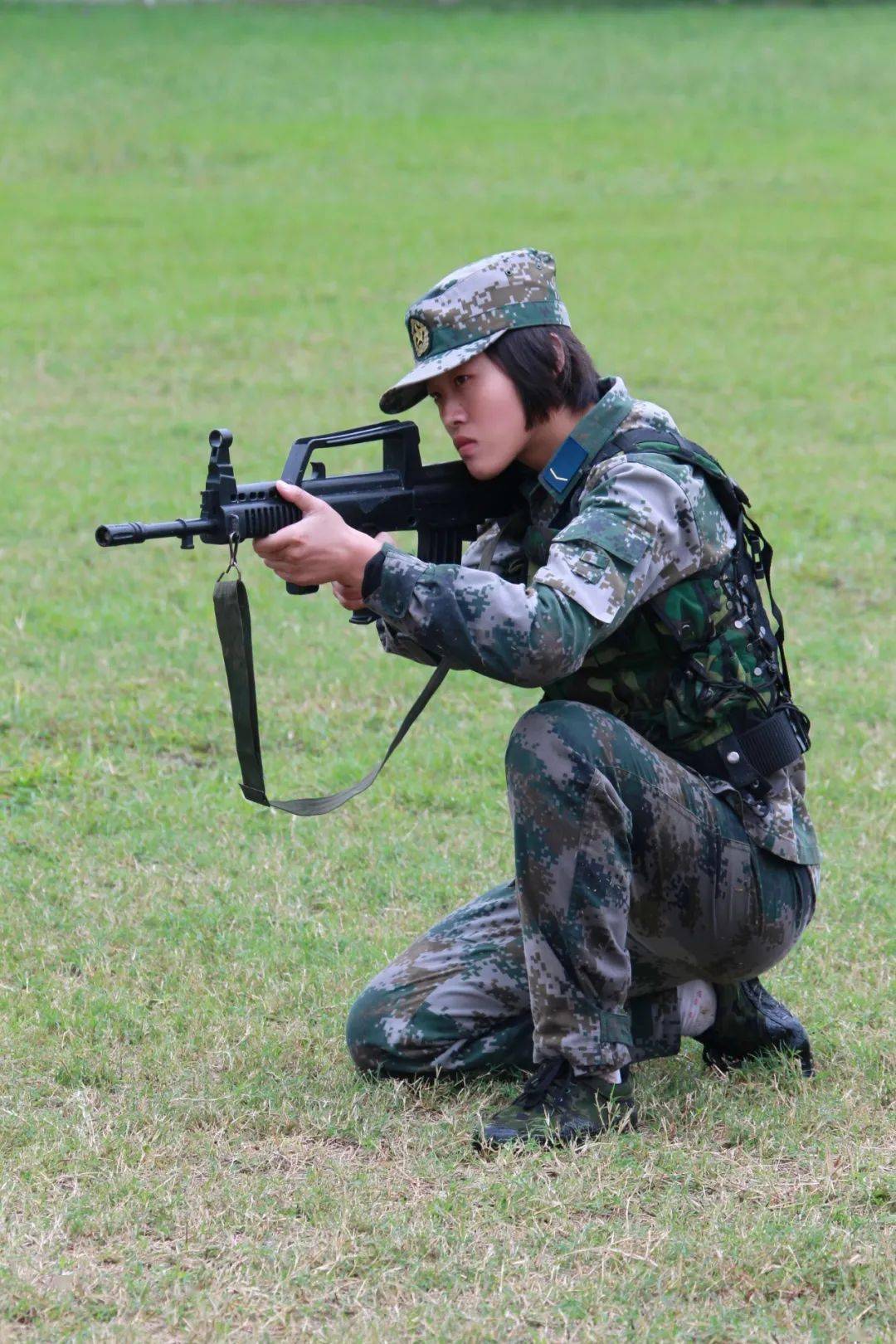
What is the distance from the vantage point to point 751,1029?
3.89 meters

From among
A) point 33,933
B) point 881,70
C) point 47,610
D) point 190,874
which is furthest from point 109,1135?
point 881,70

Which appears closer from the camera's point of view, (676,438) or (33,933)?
(676,438)

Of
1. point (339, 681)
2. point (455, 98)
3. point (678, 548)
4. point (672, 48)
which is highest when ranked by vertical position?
point (672, 48)

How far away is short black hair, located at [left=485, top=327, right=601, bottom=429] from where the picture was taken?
356 centimetres

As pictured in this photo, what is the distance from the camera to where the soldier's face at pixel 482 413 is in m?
3.56

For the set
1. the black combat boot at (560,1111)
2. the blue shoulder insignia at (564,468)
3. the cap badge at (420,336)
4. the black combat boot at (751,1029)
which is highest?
the cap badge at (420,336)

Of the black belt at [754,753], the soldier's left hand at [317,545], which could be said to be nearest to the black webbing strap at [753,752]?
the black belt at [754,753]

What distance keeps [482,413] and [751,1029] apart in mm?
1412

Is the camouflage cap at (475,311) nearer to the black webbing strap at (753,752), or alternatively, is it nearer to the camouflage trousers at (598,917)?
the camouflage trousers at (598,917)

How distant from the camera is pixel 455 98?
77.7ft

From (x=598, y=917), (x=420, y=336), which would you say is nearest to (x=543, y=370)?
(x=420, y=336)

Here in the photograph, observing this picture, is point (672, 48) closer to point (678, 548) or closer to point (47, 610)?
point (47, 610)

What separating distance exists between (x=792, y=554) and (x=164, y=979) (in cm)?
452

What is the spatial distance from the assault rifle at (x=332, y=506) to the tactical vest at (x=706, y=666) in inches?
7.2
